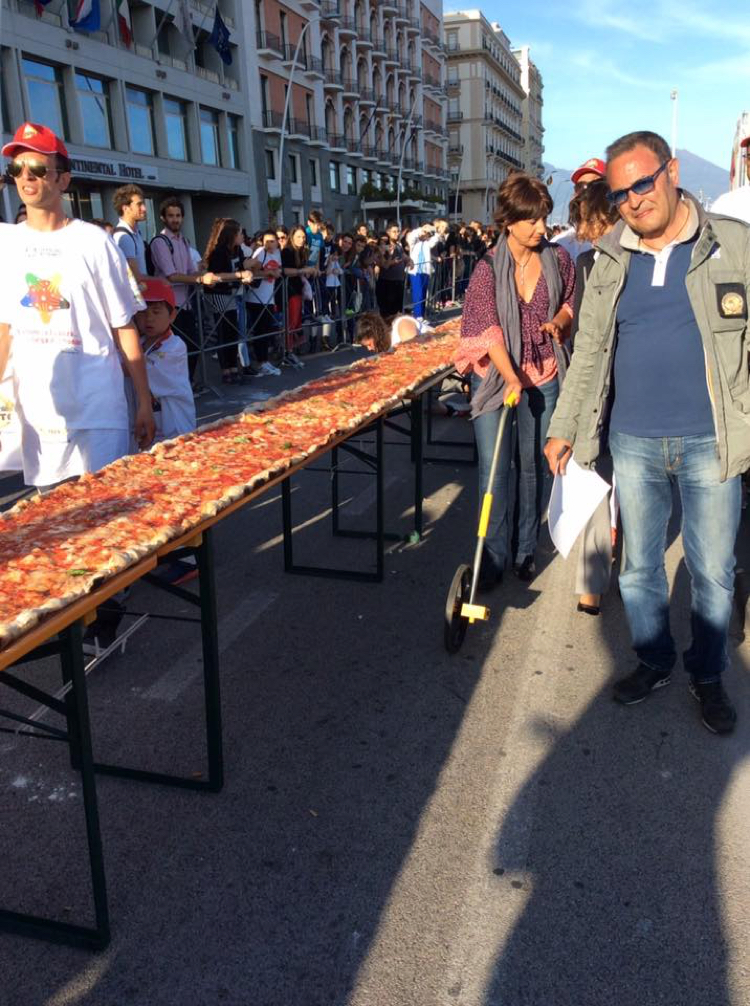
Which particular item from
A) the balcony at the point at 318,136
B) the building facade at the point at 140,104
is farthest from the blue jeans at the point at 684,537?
the balcony at the point at 318,136

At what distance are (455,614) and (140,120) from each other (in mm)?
35106

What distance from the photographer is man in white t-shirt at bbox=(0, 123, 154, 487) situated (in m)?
3.77

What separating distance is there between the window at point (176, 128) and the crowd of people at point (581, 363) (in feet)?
114

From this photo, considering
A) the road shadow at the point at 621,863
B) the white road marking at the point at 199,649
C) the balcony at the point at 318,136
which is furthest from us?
the balcony at the point at 318,136

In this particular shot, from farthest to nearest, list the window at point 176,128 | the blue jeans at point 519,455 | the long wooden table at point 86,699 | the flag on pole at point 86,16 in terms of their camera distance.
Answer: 1. the window at point 176,128
2. the flag on pole at point 86,16
3. the blue jeans at point 519,455
4. the long wooden table at point 86,699

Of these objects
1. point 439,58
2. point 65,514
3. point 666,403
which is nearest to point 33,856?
point 65,514

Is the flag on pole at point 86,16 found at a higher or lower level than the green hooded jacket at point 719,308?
higher

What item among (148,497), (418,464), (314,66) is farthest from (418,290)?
(314,66)

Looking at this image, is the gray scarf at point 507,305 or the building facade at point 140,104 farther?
the building facade at point 140,104

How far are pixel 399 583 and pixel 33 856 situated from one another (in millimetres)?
2897

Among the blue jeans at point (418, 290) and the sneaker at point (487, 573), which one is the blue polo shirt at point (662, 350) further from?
the blue jeans at point (418, 290)

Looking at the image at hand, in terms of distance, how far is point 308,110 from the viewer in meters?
51.2

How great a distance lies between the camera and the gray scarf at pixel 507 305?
4793mm

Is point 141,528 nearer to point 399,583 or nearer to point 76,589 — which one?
point 76,589
